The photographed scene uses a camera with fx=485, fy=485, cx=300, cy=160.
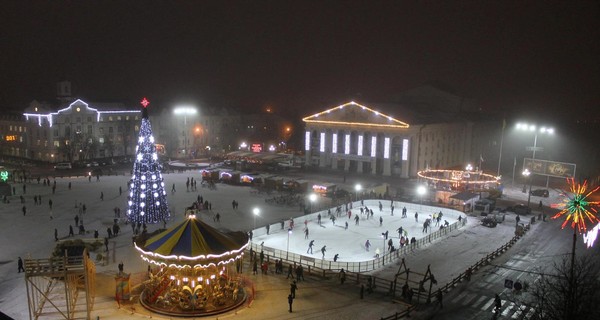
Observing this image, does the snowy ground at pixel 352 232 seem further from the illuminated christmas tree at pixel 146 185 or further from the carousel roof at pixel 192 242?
the carousel roof at pixel 192 242

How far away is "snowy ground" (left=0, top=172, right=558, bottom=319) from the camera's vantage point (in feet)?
89.4

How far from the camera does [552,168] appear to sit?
5100cm

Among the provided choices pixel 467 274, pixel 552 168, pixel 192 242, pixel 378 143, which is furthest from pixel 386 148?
pixel 192 242

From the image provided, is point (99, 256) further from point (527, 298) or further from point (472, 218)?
point (472, 218)

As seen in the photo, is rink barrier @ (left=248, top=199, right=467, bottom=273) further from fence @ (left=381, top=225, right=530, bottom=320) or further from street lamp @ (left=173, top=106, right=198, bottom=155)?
street lamp @ (left=173, top=106, right=198, bottom=155)

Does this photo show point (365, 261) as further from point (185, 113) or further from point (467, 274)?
point (185, 113)

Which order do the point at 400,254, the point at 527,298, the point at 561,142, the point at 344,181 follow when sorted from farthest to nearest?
the point at 561,142 < the point at 344,181 < the point at 400,254 < the point at 527,298

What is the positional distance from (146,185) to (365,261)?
16343 millimetres

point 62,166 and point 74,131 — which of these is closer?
point 62,166

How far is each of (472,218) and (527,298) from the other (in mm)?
18501

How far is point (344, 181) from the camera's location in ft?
189

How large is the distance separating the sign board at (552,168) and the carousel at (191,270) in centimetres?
4131

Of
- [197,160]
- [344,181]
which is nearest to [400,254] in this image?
[344,181]

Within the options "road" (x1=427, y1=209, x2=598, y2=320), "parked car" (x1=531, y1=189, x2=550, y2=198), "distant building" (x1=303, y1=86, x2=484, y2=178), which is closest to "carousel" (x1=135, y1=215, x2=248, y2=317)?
"road" (x1=427, y1=209, x2=598, y2=320)
